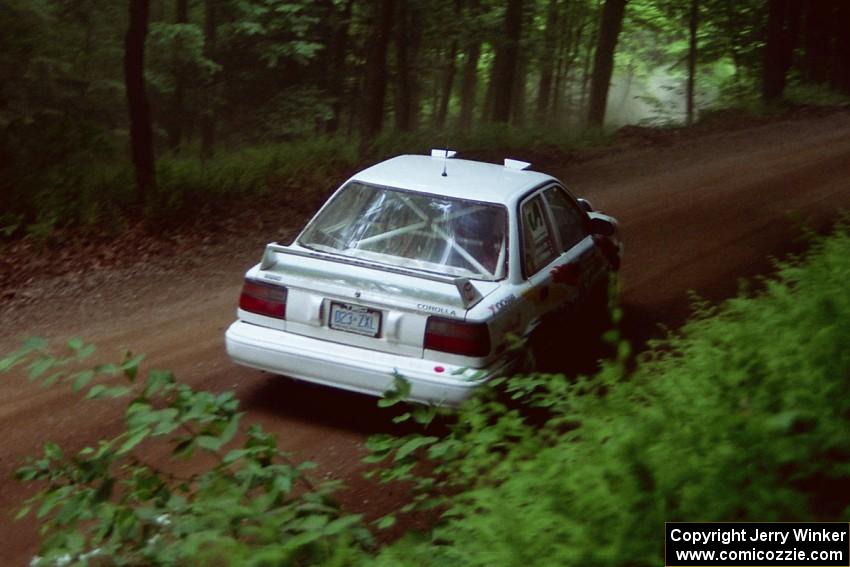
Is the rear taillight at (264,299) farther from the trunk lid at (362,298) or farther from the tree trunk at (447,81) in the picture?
the tree trunk at (447,81)

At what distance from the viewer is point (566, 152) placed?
19.5 metres

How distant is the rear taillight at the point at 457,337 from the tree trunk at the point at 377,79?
10.5 meters

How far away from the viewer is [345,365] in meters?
7.06

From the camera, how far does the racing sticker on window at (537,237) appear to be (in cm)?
785

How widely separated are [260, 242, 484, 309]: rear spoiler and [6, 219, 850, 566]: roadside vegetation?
1824 mm

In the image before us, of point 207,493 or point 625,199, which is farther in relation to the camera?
point 625,199

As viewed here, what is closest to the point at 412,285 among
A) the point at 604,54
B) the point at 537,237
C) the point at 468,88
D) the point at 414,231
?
the point at 414,231

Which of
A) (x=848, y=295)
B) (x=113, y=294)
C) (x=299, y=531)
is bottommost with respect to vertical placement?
(x=113, y=294)

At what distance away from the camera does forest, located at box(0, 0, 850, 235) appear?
1357cm

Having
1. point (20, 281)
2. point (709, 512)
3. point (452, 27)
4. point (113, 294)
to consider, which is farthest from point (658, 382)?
point (452, 27)

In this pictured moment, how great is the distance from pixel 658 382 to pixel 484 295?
2056 mm

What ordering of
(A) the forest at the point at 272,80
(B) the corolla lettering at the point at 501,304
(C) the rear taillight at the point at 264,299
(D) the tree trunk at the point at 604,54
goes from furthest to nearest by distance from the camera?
(D) the tree trunk at the point at 604,54 → (A) the forest at the point at 272,80 → (C) the rear taillight at the point at 264,299 → (B) the corolla lettering at the point at 501,304

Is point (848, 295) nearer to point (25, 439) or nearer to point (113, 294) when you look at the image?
point (25, 439)

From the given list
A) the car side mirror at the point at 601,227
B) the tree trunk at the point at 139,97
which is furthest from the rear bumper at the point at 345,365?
the tree trunk at the point at 139,97
